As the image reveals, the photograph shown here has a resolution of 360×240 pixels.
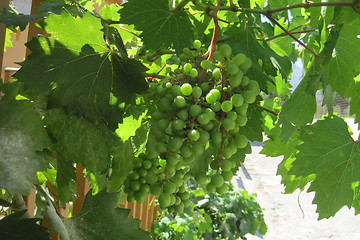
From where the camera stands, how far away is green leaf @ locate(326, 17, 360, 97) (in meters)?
0.82

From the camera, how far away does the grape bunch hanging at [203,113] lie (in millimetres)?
583

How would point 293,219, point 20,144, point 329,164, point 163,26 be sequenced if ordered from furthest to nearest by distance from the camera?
point 293,219, point 329,164, point 163,26, point 20,144

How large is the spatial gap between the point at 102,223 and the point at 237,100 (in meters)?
0.34

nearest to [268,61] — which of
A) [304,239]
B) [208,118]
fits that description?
[208,118]

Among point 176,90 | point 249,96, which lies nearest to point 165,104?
point 176,90

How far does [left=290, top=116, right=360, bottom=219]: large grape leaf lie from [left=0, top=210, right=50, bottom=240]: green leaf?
609 millimetres

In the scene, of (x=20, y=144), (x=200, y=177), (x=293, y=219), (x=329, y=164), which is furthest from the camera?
(x=293, y=219)

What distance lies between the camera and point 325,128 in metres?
1.00

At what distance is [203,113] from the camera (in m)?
0.58

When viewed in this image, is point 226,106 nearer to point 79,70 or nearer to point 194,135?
point 194,135

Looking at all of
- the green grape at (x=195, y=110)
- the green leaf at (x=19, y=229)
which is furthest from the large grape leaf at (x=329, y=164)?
the green leaf at (x=19, y=229)

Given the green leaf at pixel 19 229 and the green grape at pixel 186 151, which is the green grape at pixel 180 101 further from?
the green leaf at pixel 19 229

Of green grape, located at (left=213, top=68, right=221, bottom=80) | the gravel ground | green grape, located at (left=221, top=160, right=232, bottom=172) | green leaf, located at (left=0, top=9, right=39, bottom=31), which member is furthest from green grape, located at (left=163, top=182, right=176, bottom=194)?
the gravel ground

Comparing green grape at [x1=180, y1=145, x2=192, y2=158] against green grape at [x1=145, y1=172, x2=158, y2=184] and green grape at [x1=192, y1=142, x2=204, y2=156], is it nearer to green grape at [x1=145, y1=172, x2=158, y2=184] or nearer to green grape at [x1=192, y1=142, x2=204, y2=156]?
green grape at [x1=192, y1=142, x2=204, y2=156]
